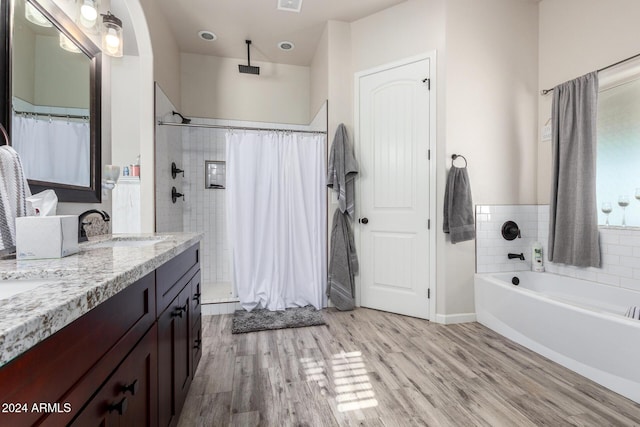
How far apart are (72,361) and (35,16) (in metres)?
1.49

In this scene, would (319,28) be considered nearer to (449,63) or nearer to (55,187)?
(449,63)

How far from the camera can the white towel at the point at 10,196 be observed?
3.15 ft

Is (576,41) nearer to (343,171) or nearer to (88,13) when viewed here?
(343,171)

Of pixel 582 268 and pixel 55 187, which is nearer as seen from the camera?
pixel 55 187

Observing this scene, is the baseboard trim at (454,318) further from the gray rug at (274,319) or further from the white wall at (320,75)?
the white wall at (320,75)

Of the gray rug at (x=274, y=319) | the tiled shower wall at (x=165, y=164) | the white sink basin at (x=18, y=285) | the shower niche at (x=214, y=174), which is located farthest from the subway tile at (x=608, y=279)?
the shower niche at (x=214, y=174)

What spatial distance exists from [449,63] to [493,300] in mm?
2061

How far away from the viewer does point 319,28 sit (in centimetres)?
313

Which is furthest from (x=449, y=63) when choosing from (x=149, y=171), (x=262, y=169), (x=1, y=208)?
(x=1, y=208)

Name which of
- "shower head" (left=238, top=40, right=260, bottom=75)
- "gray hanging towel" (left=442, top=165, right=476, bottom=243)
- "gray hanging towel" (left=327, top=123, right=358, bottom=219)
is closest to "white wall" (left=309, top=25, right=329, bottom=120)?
"gray hanging towel" (left=327, top=123, right=358, bottom=219)

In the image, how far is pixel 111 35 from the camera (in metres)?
1.59

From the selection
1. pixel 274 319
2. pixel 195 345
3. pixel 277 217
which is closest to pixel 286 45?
pixel 277 217

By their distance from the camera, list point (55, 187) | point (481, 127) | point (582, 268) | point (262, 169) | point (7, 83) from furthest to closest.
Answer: point (262, 169) → point (481, 127) → point (582, 268) → point (55, 187) → point (7, 83)

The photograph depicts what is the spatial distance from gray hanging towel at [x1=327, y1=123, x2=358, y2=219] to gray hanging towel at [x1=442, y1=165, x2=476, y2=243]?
2.85 ft
